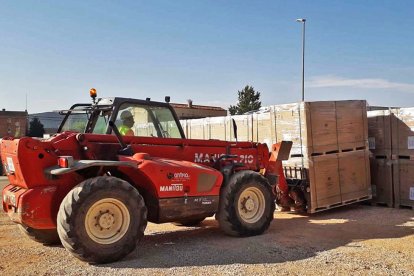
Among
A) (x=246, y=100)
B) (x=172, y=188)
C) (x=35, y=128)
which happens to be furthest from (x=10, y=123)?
(x=172, y=188)

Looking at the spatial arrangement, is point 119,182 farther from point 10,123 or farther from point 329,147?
point 10,123

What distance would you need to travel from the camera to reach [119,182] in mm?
5898

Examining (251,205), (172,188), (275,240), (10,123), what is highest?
(10,123)

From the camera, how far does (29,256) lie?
20.4 feet

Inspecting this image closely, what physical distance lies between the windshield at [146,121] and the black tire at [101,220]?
1.29m

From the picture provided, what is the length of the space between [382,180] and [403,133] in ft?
3.85

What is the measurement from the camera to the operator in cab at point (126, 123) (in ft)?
22.6

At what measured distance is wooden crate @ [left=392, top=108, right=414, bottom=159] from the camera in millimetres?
9875

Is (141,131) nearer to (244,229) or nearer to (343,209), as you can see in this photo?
(244,229)

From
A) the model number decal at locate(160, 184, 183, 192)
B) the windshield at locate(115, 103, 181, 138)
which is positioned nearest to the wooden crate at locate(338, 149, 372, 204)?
the windshield at locate(115, 103, 181, 138)

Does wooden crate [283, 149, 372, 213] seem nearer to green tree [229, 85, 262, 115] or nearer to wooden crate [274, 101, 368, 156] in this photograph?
wooden crate [274, 101, 368, 156]

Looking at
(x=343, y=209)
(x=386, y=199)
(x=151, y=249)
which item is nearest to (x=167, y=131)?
(x=151, y=249)

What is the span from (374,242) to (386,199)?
369 cm

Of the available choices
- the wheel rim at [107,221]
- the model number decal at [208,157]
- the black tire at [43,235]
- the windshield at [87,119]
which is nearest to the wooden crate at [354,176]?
the model number decal at [208,157]
